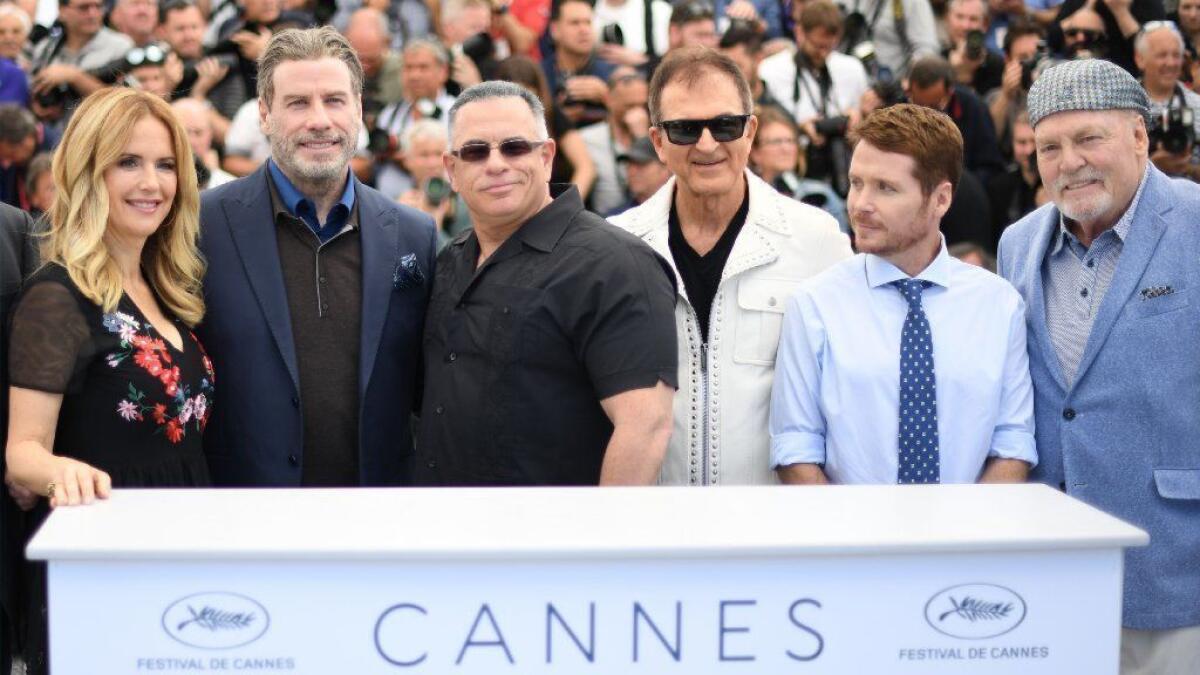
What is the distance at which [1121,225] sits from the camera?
3539 mm

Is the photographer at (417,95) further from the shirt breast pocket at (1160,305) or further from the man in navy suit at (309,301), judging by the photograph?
the shirt breast pocket at (1160,305)

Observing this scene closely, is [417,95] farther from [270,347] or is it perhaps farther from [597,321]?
[597,321]

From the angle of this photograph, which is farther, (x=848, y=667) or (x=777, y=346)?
(x=777, y=346)

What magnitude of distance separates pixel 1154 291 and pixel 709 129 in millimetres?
1194

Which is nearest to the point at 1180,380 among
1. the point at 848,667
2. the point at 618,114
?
the point at 848,667

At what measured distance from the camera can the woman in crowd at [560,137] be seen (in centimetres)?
732

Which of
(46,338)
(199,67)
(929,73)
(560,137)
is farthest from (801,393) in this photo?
(199,67)

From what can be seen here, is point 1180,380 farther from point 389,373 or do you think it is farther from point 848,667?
point 389,373

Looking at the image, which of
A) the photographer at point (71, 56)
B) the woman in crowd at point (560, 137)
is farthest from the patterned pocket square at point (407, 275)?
the photographer at point (71, 56)

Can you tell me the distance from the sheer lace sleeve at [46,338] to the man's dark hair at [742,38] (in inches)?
218

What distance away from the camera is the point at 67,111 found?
328 inches

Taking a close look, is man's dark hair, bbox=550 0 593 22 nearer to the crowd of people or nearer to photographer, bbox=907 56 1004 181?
photographer, bbox=907 56 1004 181

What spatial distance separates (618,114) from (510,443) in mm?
4386

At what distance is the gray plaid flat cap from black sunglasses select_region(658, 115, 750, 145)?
30.9 inches
